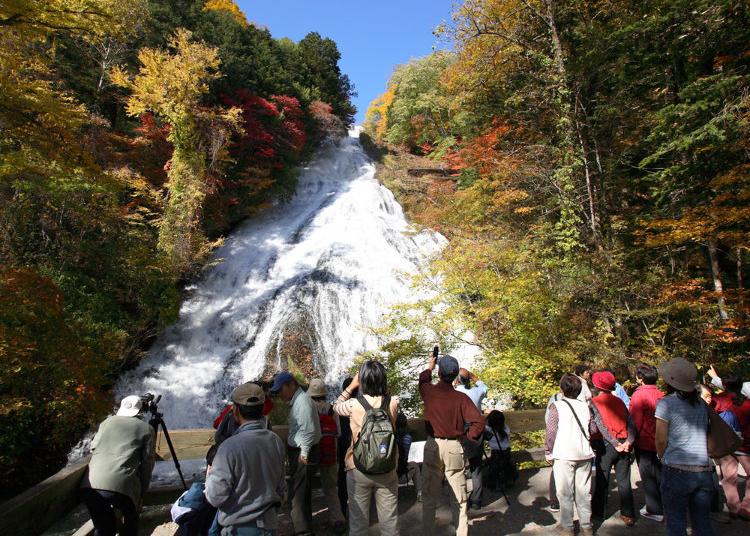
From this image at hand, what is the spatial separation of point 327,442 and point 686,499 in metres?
2.84

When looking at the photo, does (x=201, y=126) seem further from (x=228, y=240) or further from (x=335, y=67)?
(x=335, y=67)

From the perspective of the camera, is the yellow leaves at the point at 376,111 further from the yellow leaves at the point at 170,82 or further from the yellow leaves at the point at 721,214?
the yellow leaves at the point at 721,214

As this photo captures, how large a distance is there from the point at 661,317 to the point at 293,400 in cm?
901

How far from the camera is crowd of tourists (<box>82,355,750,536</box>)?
246 centimetres

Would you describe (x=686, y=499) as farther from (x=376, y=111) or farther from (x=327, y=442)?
(x=376, y=111)

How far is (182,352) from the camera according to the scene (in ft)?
38.1

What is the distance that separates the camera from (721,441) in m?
2.95

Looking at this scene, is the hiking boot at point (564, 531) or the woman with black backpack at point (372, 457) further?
the hiking boot at point (564, 531)

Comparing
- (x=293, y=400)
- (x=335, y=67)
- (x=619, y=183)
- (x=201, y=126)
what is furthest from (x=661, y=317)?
(x=335, y=67)

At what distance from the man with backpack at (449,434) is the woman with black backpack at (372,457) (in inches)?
19.6

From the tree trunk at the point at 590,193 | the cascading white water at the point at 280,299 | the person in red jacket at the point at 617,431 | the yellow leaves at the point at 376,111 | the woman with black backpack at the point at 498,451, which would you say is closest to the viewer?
the person in red jacket at the point at 617,431

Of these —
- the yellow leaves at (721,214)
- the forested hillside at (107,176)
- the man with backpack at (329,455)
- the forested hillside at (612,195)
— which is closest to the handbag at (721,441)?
the man with backpack at (329,455)

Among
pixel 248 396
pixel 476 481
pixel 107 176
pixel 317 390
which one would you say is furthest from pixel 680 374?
pixel 107 176

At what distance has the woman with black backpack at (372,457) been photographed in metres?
2.92
